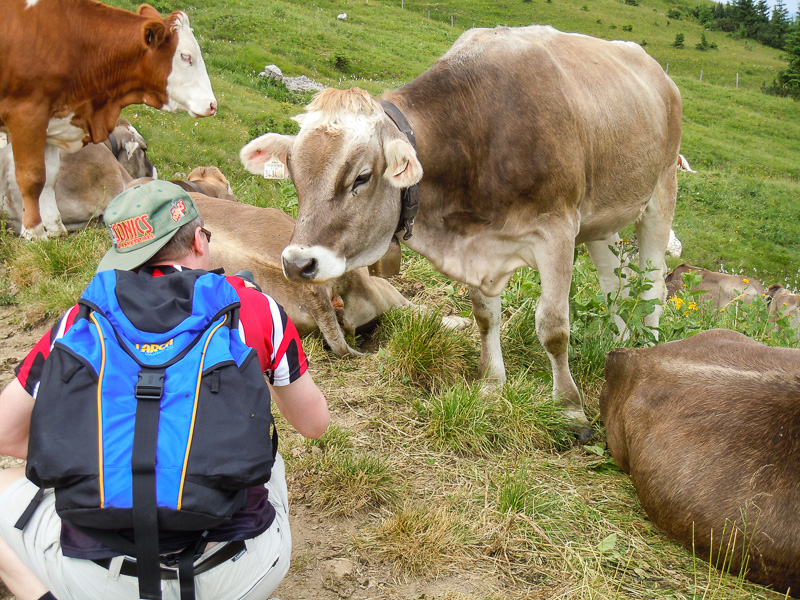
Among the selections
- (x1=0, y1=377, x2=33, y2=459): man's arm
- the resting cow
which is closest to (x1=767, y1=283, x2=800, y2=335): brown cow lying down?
the resting cow

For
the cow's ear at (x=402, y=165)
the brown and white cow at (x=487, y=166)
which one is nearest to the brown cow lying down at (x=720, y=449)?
the brown and white cow at (x=487, y=166)

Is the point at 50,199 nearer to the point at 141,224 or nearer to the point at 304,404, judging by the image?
the point at 141,224

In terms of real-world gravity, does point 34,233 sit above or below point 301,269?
below

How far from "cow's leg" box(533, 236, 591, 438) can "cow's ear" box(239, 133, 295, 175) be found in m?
1.71

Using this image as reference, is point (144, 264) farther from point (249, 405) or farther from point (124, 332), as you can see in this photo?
point (249, 405)

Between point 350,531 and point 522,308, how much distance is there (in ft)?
9.58

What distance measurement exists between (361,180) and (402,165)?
0.28m

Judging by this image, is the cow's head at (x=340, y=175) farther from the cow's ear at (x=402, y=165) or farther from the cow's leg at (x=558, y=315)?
the cow's leg at (x=558, y=315)

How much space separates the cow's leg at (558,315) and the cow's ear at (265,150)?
5.60ft

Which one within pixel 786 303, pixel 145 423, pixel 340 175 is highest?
pixel 340 175

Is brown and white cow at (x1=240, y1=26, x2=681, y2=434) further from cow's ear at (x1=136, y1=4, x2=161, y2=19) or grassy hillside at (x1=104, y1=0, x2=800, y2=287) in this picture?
cow's ear at (x1=136, y1=4, x2=161, y2=19)

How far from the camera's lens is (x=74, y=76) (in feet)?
23.6

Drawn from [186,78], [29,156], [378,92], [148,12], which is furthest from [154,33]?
[378,92]

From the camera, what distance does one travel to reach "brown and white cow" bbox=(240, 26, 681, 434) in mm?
3797
